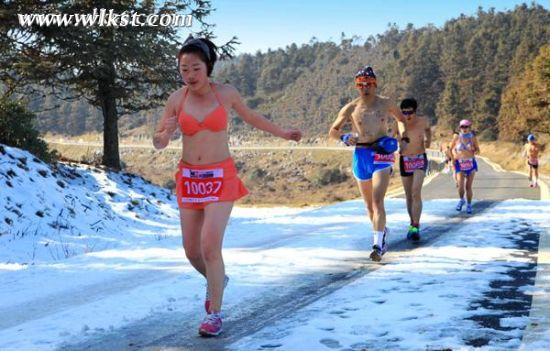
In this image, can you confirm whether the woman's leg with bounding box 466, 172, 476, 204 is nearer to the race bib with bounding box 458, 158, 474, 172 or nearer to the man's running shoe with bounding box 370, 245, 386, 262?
the race bib with bounding box 458, 158, 474, 172

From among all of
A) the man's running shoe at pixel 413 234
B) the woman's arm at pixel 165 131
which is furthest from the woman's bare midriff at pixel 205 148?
the man's running shoe at pixel 413 234

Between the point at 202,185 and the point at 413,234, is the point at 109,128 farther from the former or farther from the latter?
the point at 202,185

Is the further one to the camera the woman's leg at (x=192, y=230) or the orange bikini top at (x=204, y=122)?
the woman's leg at (x=192, y=230)

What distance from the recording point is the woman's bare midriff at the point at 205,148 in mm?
4156

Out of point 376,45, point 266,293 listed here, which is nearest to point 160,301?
point 266,293

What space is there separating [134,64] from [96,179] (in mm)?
4270

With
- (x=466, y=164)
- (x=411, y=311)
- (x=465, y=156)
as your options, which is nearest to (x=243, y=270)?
(x=411, y=311)

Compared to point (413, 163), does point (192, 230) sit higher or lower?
lower

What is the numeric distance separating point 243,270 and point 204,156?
231 centimetres

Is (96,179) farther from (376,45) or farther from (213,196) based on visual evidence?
(376,45)

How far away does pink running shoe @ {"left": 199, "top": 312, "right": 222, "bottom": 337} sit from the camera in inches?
152

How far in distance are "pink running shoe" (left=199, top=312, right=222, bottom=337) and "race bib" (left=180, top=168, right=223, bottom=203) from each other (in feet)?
2.69

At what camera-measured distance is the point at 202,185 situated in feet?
13.5

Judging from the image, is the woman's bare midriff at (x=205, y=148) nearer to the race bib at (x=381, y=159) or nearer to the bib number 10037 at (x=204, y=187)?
the bib number 10037 at (x=204, y=187)
